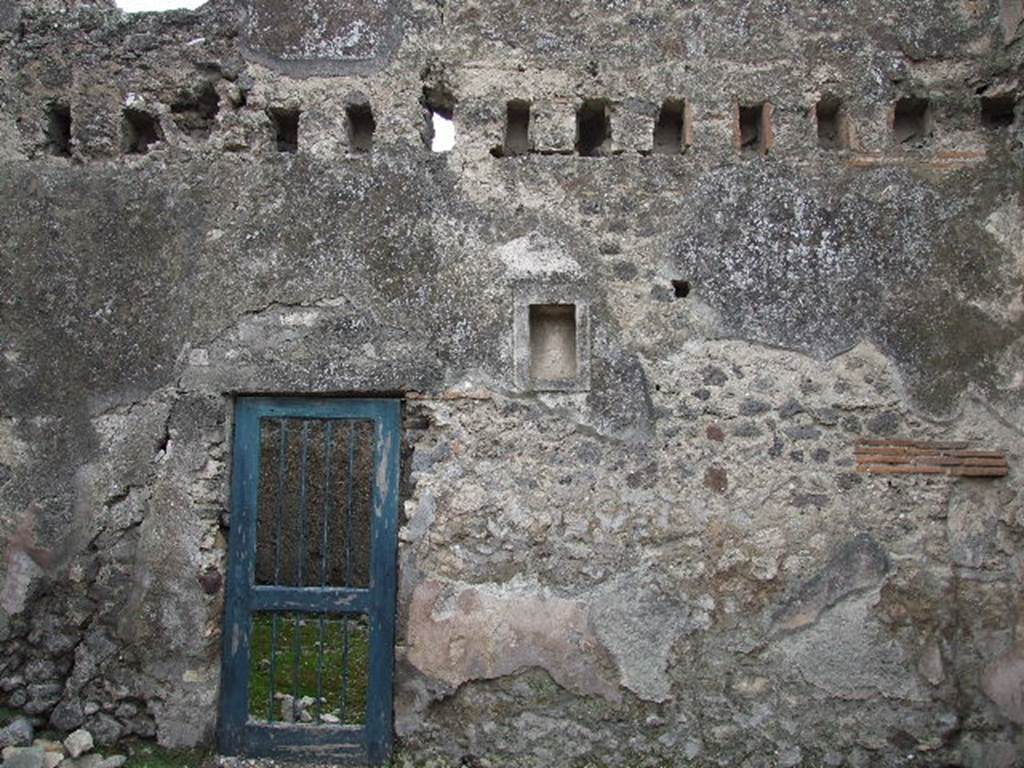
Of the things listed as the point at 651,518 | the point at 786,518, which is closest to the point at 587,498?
the point at 651,518

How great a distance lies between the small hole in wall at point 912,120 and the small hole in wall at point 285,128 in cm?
295

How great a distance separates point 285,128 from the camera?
4.72 meters

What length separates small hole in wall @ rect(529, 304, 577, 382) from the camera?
4387mm

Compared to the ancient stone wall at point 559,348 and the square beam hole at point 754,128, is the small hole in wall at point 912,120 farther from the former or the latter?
the square beam hole at point 754,128

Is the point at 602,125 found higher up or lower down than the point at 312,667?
higher up

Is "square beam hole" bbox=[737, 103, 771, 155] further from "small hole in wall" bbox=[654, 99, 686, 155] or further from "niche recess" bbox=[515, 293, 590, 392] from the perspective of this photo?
"niche recess" bbox=[515, 293, 590, 392]

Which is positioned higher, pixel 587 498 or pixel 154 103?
pixel 154 103

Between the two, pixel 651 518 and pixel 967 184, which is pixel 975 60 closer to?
pixel 967 184

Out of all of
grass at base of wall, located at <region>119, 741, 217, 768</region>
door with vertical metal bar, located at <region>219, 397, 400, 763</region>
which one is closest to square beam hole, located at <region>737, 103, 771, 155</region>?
door with vertical metal bar, located at <region>219, 397, 400, 763</region>

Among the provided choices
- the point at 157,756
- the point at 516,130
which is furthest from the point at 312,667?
the point at 516,130

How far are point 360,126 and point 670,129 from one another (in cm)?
156

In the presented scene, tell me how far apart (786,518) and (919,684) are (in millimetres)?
907

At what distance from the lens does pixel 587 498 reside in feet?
14.0

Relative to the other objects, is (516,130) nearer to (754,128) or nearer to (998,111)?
(754,128)
